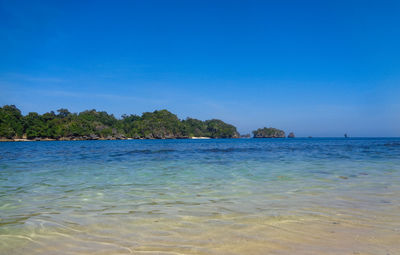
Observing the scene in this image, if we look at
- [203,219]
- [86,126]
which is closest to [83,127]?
[86,126]

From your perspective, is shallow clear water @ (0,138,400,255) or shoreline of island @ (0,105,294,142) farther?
shoreline of island @ (0,105,294,142)

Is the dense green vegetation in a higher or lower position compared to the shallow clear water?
higher

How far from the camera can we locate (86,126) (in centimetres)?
12319

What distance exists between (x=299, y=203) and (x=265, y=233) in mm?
1893

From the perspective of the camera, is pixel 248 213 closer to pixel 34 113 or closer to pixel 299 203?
pixel 299 203

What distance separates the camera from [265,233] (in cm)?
329

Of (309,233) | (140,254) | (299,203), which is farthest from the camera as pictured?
(299,203)

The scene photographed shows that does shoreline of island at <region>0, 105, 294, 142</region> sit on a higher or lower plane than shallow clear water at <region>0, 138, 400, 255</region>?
higher

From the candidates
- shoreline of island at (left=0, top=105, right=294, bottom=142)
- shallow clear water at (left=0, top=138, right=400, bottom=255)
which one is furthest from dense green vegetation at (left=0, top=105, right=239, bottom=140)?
shallow clear water at (left=0, top=138, right=400, bottom=255)

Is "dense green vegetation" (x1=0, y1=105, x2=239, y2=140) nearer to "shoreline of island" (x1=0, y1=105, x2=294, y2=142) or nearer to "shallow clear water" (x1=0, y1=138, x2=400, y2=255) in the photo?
"shoreline of island" (x1=0, y1=105, x2=294, y2=142)

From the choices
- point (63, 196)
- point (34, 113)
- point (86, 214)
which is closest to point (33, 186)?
point (63, 196)

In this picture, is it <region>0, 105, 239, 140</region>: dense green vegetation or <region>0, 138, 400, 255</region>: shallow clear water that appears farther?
<region>0, 105, 239, 140</region>: dense green vegetation

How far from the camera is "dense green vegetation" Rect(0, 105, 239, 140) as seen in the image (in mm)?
97000

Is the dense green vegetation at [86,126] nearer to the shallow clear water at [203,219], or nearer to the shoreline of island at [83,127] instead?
the shoreline of island at [83,127]
